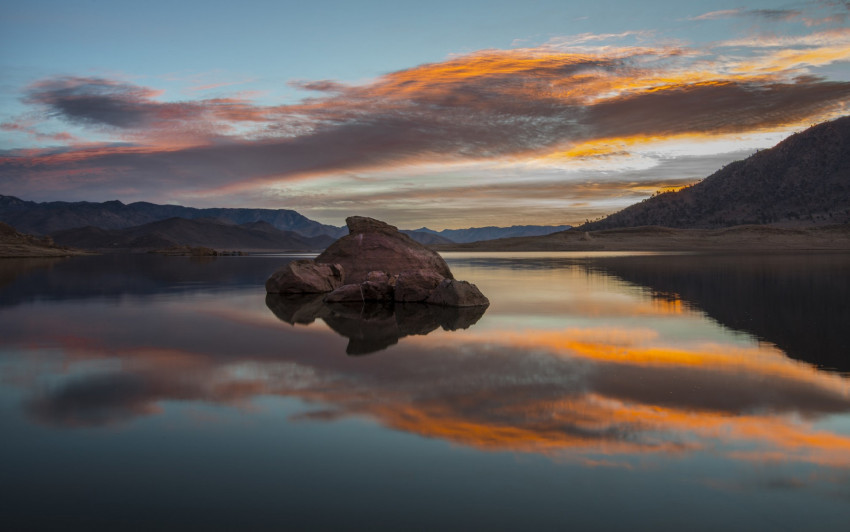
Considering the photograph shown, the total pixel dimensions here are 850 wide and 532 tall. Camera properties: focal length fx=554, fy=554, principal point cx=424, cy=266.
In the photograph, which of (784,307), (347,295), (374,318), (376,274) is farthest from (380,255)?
(784,307)

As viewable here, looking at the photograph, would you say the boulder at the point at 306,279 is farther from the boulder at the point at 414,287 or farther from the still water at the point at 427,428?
the still water at the point at 427,428

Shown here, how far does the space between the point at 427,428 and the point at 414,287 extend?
948 cm

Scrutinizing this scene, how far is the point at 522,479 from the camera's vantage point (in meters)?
3.60

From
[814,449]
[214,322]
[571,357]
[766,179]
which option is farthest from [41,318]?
[766,179]

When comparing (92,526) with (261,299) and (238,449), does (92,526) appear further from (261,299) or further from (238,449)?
(261,299)

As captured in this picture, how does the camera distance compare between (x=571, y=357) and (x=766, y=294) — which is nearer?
(x=571, y=357)

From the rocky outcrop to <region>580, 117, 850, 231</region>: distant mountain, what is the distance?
341ft

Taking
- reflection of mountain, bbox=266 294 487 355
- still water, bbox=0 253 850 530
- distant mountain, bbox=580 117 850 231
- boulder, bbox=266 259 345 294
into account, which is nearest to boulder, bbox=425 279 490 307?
reflection of mountain, bbox=266 294 487 355

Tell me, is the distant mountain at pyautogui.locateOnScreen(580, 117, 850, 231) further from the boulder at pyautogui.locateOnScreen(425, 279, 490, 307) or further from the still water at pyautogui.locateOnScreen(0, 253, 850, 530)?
the still water at pyautogui.locateOnScreen(0, 253, 850, 530)

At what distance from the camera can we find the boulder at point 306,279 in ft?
53.9

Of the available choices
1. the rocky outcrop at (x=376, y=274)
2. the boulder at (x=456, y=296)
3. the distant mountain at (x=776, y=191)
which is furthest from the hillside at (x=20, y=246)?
the distant mountain at (x=776, y=191)

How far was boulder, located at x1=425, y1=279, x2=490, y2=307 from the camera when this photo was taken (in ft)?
42.7

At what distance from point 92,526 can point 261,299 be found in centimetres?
1266

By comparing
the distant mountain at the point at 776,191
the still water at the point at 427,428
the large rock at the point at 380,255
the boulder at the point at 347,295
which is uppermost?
the distant mountain at the point at 776,191
